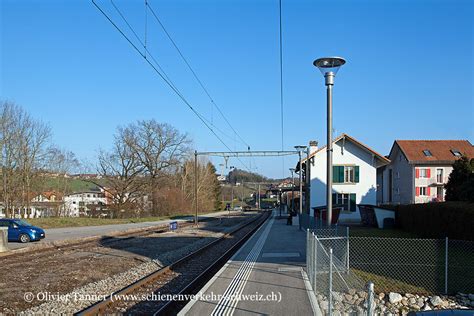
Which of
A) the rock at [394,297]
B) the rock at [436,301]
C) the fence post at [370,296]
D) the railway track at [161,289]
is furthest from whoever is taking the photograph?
the rock at [394,297]

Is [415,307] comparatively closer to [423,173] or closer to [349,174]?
[349,174]

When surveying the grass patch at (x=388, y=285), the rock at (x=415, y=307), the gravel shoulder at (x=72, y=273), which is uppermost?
the gravel shoulder at (x=72, y=273)

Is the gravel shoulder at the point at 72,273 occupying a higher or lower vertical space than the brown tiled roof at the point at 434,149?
lower

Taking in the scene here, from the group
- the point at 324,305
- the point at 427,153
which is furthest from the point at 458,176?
the point at 427,153

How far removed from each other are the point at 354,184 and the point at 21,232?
30.5 m

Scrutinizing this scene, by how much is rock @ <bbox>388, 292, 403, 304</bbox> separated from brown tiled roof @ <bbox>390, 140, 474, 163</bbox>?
148 feet

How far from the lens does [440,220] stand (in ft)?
81.9

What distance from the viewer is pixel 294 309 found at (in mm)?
8875

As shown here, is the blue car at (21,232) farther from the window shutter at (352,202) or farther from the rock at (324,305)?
the window shutter at (352,202)

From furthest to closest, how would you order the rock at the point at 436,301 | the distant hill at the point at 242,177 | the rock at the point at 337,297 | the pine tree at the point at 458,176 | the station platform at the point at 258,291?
the distant hill at the point at 242,177 < the pine tree at the point at 458,176 < the rock at the point at 436,301 < the rock at the point at 337,297 < the station platform at the point at 258,291

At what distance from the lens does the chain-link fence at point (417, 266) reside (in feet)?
48.9

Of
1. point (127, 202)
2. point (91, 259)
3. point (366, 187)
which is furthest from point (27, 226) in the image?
point (127, 202)

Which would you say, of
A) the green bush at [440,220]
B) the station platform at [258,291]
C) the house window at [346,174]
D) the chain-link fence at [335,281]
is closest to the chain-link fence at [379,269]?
the chain-link fence at [335,281]

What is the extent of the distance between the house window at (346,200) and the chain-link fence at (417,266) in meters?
24.1
